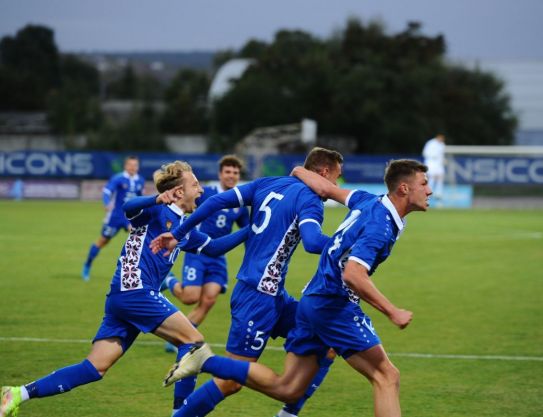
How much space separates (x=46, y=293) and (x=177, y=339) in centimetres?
945

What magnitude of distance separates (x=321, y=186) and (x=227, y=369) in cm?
158

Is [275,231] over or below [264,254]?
over

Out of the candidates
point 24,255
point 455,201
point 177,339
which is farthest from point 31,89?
point 177,339

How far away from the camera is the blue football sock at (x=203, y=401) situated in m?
7.73

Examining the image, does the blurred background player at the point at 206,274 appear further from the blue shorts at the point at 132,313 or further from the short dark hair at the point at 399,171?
the short dark hair at the point at 399,171

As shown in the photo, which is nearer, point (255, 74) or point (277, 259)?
point (277, 259)

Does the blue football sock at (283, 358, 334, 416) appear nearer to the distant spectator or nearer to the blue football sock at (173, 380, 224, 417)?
the blue football sock at (173, 380, 224, 417)

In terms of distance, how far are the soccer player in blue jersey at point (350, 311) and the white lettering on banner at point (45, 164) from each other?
4066 cm

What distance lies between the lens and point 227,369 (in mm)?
7582

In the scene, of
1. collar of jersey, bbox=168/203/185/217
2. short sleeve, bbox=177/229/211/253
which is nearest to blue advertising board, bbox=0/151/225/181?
short sleeve, bbox=177/229/211/253

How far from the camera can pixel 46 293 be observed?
17.2m

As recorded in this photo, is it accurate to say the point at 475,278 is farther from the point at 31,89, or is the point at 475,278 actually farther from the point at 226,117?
the point at 31,89

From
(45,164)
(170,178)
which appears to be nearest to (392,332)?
(170,178)

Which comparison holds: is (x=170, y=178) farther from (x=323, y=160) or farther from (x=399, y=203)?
(x=399, y=203)
